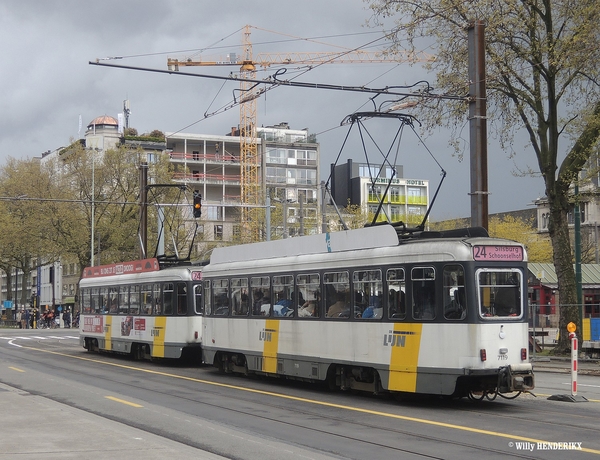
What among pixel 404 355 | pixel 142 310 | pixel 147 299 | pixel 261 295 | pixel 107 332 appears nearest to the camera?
pixel 404 355

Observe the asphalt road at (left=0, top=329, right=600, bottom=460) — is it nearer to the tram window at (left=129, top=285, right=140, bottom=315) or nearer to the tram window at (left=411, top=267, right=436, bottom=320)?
the tram window at (left=411, top=267, right=436, bottom=320)

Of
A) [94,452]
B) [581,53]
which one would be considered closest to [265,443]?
[94,452]

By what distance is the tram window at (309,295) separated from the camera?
18.2 metres

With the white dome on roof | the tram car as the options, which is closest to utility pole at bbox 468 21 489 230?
the tram car

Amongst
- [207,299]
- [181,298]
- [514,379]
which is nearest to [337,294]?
[514,379]

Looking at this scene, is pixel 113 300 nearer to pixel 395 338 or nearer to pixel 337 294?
pixel 337 294

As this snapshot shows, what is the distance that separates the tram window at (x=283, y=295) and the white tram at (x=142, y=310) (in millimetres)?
6245

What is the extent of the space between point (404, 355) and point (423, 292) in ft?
3.75

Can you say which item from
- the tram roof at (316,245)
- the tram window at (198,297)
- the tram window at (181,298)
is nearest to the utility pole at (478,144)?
the tram roof at (316,245)

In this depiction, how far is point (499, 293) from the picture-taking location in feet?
49.9

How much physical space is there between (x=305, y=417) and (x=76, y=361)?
A: 55.9ft

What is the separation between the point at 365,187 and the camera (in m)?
116

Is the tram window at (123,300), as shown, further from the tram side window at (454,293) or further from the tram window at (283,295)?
the tram side window at (454,293)

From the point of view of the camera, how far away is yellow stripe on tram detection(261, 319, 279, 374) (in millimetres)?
19719
